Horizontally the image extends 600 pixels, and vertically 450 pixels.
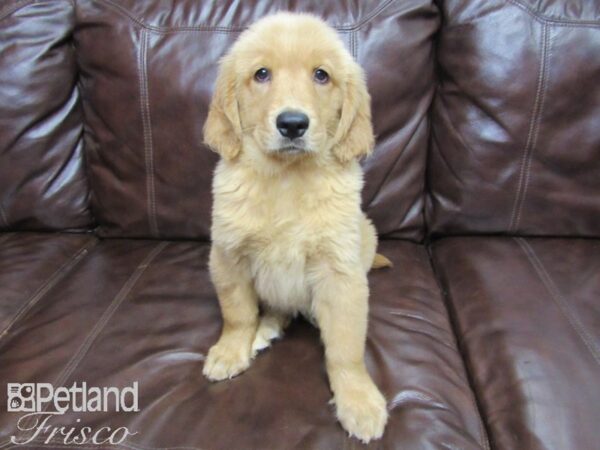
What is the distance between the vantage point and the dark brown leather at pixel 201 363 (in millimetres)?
1162

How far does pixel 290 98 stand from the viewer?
1.27m

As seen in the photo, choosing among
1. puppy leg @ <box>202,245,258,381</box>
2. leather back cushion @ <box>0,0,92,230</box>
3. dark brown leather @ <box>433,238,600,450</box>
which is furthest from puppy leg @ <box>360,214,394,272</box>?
leather back cushion @ <box>0,0,92,230</box>

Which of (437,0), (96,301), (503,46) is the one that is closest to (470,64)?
(503,46)

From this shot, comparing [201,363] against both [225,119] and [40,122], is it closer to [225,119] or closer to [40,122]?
[225,119]

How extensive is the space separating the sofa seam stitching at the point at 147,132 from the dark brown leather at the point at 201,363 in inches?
9.8

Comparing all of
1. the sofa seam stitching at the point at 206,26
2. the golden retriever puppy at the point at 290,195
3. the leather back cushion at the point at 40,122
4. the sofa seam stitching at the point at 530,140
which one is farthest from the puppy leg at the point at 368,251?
the leather back cushion at the point at 40,122

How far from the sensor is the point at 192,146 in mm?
1917

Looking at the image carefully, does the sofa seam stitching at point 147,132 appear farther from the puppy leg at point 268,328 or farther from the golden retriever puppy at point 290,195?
the puppy leg at point 268,328

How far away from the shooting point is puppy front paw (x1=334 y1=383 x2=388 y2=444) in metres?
1.15

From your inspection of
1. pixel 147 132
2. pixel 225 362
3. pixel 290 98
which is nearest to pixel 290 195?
pixel 290 98

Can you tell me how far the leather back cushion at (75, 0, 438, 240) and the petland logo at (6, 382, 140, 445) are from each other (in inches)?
34.2

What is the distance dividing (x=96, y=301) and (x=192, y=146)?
67 cm

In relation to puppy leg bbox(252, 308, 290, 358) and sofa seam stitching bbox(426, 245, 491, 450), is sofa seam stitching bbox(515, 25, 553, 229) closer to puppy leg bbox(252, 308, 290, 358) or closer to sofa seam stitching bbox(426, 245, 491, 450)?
sofa seam stitching bbox(426, 245, 491, 450)

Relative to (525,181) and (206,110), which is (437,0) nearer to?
(525,181)
